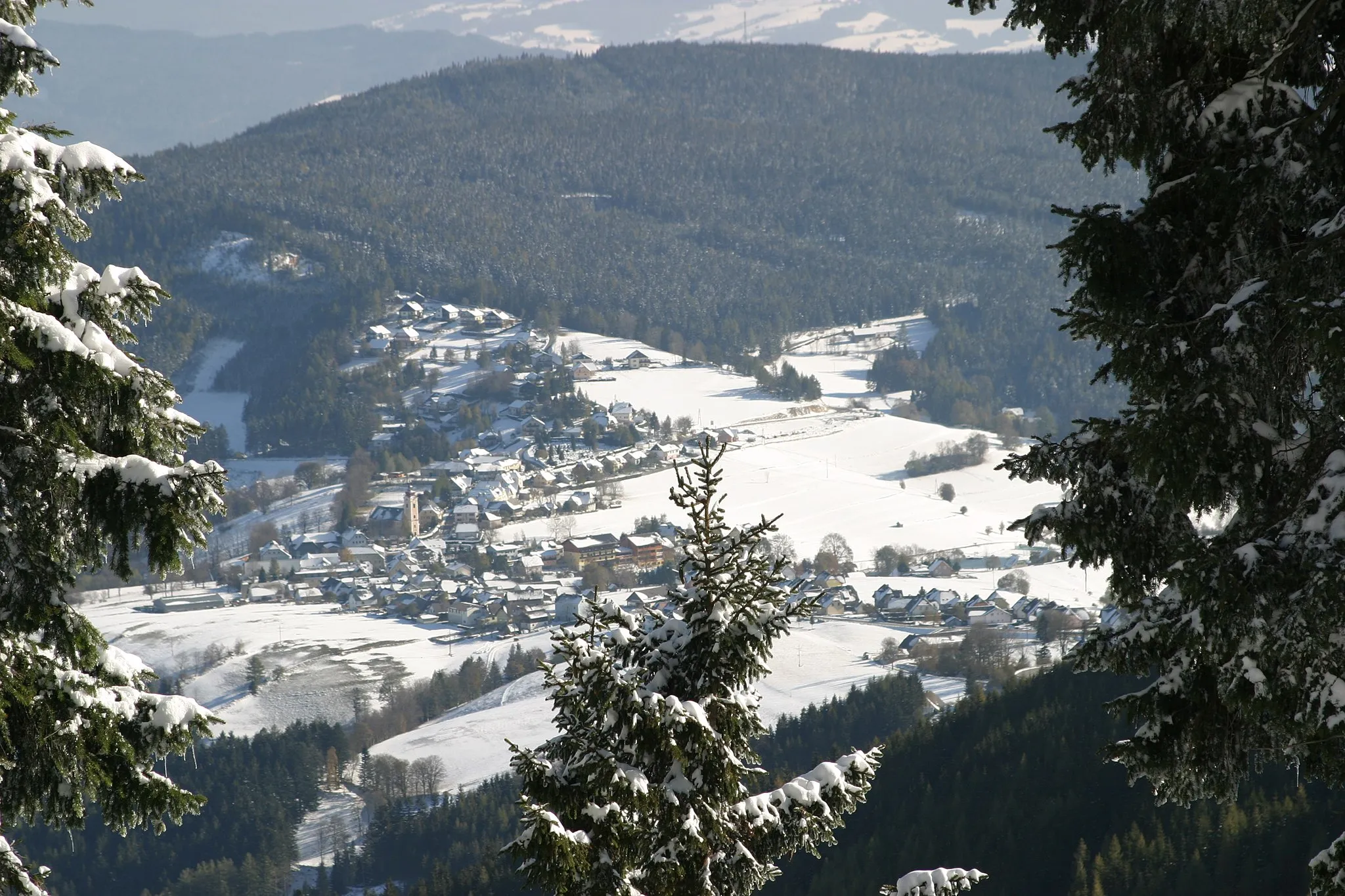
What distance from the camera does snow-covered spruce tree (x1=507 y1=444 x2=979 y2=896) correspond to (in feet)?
30.6

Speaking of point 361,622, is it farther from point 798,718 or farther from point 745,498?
point 798,718

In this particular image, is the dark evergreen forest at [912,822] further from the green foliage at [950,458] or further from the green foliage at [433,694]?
the green foliage at [950,458]

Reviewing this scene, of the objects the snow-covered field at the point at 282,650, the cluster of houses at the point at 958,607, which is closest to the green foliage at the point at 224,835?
the snow-covered field at the point at 282,650

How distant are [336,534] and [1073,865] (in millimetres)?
128319

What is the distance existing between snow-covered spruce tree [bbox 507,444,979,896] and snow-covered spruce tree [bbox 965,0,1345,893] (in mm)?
2225

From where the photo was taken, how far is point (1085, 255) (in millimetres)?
8016

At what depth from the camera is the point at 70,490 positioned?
24.8 ft

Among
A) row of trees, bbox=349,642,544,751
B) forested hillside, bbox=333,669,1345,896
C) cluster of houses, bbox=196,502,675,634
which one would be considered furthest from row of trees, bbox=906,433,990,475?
forested hillside, bbox=333,669,1345,896

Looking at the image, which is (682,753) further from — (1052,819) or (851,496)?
(851,496)

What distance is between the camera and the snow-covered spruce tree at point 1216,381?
6.73 meters

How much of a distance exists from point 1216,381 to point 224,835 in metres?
95.4

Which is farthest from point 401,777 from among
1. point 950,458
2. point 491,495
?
point 950,458

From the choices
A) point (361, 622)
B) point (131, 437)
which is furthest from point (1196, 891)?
point (361, 622)

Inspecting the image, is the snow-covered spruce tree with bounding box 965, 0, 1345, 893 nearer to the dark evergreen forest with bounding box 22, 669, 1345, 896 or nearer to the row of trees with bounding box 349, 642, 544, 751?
the dark evergreen forest with bounding box 22, 669, 1345, 896
